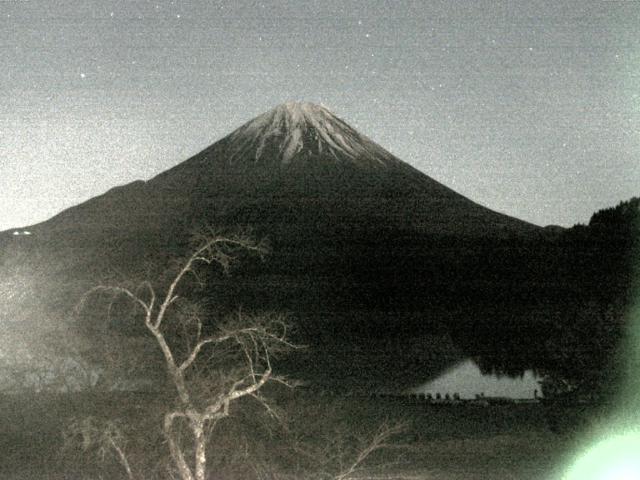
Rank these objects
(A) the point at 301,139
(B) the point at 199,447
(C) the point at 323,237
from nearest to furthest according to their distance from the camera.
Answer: (B) the point at 199,447, (C) the point at 323,237, (A) the point at 301,139

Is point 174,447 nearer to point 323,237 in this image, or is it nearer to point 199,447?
point 199,447

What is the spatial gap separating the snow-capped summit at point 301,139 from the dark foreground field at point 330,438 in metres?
68.2

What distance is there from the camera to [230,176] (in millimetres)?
88375

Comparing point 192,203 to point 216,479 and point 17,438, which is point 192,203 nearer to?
point 17,438

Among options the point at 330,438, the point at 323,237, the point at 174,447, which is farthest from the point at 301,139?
the point at 174,447

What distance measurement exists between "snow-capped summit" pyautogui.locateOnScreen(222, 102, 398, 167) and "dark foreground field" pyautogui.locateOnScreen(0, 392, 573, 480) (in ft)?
224

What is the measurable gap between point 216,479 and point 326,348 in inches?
1105

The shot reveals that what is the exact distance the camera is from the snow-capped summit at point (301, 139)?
93375 millimetres

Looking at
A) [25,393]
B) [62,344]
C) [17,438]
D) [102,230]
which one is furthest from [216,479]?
[102,230]

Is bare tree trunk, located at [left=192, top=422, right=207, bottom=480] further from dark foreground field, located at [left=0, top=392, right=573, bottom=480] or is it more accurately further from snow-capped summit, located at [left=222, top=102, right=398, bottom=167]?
snow-capped summit, located at [left=222, top=102, right=398, bottom=167]

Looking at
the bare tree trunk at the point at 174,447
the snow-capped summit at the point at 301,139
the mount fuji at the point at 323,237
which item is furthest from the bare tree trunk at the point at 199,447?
the snow-capped summit at the point at 301,139

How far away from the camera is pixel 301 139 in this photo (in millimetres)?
97438

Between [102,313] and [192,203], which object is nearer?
[102,313]

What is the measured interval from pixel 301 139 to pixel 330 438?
3131 inches
